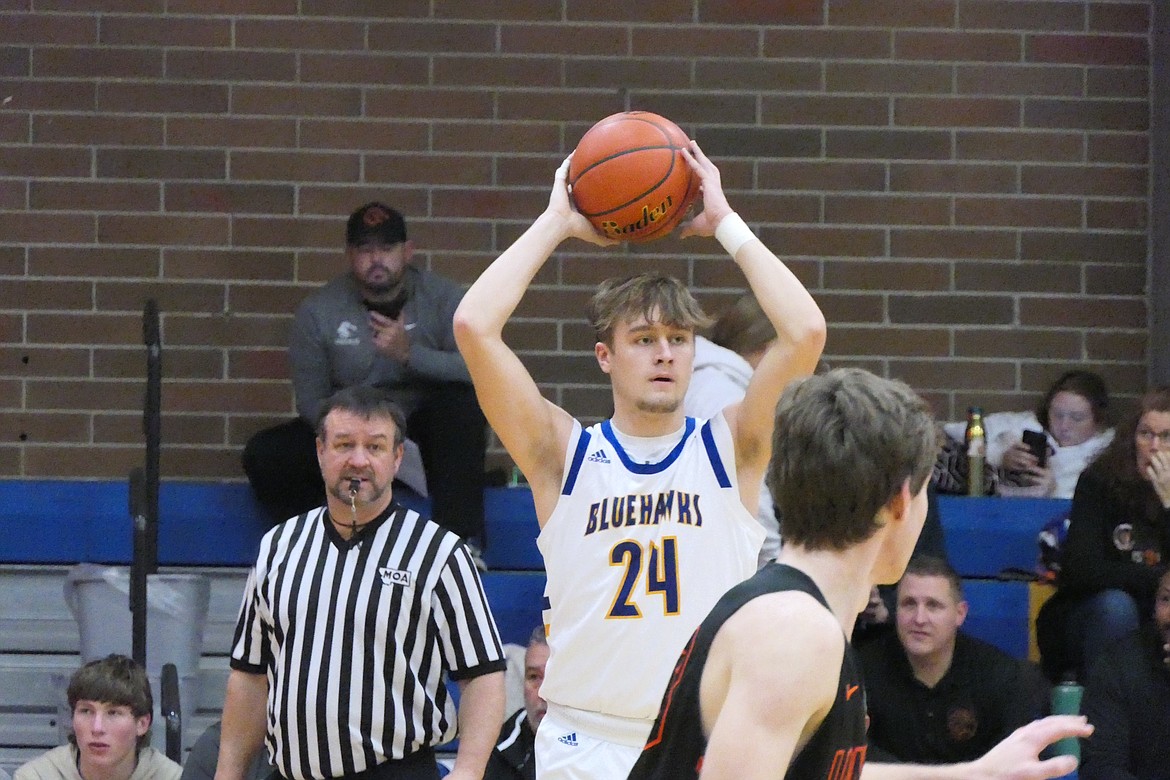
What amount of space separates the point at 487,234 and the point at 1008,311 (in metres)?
2.28

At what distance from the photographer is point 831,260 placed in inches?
276

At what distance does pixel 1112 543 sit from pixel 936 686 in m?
0.91

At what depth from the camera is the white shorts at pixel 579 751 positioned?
134 inches

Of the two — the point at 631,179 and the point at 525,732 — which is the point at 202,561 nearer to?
the point at 525,732

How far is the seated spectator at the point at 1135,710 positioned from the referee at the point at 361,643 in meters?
1.93

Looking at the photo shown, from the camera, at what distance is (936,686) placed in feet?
16.7

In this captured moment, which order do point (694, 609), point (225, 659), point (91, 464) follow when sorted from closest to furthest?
point (694, 609)
point (225, 659)
point (91, 464)

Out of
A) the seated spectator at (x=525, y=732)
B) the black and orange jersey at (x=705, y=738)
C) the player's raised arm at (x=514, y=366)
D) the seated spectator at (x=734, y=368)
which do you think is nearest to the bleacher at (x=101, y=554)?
the seated spectator at (x=525, y=732)

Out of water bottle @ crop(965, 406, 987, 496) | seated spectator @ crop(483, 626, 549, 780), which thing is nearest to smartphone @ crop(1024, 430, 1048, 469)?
water bottle @ crop(965, 406, 987, 496)

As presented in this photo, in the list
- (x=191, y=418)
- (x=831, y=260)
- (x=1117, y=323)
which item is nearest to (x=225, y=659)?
(x=191, y=418)

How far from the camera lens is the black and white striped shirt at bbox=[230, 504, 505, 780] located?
13.8 ft

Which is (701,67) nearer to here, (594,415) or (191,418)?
(594,415)

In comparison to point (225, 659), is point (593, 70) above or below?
above

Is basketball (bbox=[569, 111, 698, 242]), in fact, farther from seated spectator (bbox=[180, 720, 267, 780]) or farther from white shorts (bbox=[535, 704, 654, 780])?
seated spectator (bbox=[180, 720, 267, 780])
